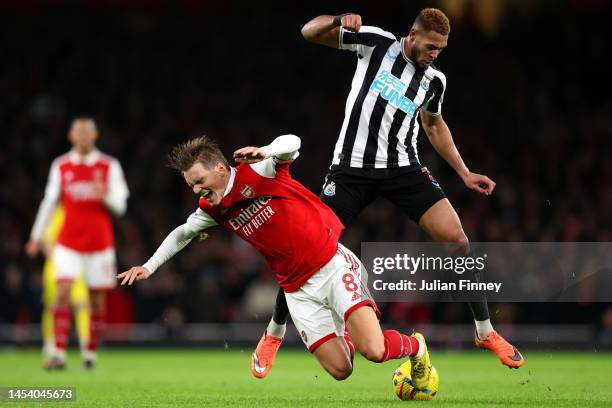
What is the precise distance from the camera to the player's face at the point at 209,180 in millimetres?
6188

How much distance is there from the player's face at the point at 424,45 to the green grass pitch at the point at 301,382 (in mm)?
2168

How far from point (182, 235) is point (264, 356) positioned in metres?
1.17

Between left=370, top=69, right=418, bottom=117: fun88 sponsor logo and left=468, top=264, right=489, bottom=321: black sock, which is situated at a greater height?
left=370, top=69, right=418, bottom=117: fun88 sponsor logo

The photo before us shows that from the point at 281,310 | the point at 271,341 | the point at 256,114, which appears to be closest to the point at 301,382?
the point at 271,341

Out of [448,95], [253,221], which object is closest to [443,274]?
[253,221]

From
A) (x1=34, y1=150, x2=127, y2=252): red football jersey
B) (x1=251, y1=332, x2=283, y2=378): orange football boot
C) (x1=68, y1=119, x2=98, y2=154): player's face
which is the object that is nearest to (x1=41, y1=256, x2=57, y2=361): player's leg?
(x1=34, y1=150, x2=127, y2=252): red football jersey

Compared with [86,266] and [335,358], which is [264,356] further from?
[86,266]

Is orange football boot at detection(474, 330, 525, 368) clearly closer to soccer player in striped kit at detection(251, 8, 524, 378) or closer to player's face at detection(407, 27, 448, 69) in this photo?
soccer player in striped kit at detection(251, 8, 524, 378)

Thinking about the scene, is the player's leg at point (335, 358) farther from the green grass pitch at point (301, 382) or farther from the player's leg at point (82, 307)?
the player's leg at point (82, 307)

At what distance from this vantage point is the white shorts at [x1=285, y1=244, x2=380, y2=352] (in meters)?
6.42

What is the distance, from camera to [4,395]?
705cm

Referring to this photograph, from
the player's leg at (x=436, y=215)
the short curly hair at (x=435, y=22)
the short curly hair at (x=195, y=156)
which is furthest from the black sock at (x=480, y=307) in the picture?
the short curly hair at (x=195, y=156)

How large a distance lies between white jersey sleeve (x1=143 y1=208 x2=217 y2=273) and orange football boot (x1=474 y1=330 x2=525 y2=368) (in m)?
2.03

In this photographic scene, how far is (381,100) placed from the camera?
23.3 ft
